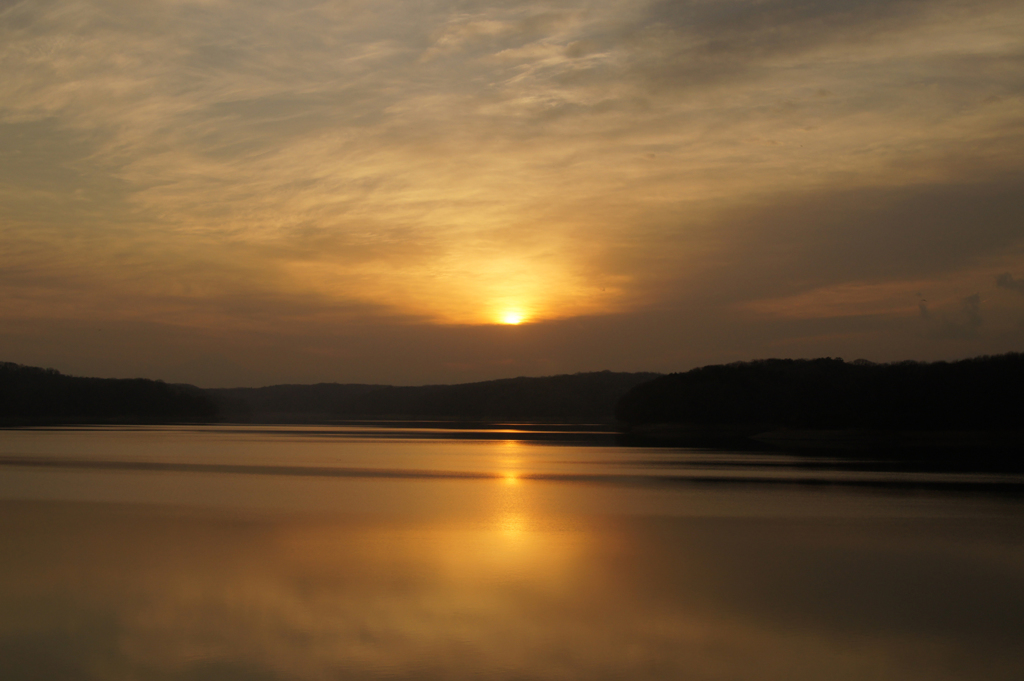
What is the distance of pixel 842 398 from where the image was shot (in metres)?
66.5

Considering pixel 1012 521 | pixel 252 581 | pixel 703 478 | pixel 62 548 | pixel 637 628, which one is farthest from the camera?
pixel 703 478

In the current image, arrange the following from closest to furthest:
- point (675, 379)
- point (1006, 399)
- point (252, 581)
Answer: point (252, 581) → point (1006, 399) → point (675, 379)

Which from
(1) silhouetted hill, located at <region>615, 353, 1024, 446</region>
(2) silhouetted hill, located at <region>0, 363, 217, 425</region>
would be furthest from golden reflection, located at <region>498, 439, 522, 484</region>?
(2) silhouetted hill, located at <region>0, 363, 217, 425</region>

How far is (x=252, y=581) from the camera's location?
11961 millimetres

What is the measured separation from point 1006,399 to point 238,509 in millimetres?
52350

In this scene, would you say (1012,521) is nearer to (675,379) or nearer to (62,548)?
(62,548)

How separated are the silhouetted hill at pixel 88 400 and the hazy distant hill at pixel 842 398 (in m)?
60.9

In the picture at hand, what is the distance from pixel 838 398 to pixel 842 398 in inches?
12.8

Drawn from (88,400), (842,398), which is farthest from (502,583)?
(88,400)

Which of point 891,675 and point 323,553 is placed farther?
point 323,553

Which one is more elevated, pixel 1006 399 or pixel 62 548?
pixel 1006 399

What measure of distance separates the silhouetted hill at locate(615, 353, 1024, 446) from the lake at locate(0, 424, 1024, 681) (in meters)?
36.1

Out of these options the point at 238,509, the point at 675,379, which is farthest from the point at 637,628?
the point at 675,379

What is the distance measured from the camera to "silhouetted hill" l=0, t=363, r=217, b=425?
10362 cm
